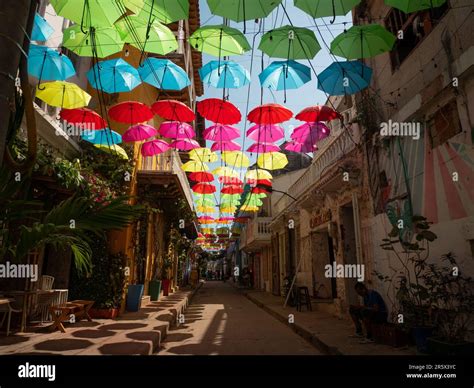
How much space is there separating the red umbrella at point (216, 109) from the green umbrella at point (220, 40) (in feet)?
5.55

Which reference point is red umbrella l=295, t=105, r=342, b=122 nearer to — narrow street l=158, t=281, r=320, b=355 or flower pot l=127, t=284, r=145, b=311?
narrow street l=158, t=281, r=320, b=355

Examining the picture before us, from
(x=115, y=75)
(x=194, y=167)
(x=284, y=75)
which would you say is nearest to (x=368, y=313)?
(x=284, y=75)

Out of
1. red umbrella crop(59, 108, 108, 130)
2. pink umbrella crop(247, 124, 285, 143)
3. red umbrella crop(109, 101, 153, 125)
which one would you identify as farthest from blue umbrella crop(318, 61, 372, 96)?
red umbrella crop(59, 108, 108, 130)

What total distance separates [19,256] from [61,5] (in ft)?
16.3

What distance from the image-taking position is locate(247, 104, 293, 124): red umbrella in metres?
8.56

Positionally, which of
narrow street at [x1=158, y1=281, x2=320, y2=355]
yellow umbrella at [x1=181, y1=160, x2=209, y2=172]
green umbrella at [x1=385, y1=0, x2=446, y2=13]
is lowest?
narrow street at [x1=158, y1=281, x2=320, y2=355]

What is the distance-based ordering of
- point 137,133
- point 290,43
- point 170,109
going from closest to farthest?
point 290,43, point 170,109, point 137,133

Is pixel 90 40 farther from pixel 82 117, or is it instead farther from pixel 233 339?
pixel 233 339

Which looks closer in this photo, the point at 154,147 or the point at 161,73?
the point at 161,73

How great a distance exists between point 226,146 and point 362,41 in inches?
210

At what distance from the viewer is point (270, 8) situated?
5230mm

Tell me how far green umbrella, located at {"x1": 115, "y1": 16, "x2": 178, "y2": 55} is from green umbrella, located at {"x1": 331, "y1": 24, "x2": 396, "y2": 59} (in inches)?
131

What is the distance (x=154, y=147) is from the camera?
10.3 metres

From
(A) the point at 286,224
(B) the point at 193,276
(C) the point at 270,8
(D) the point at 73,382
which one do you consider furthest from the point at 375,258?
(B) the point at 193,276
